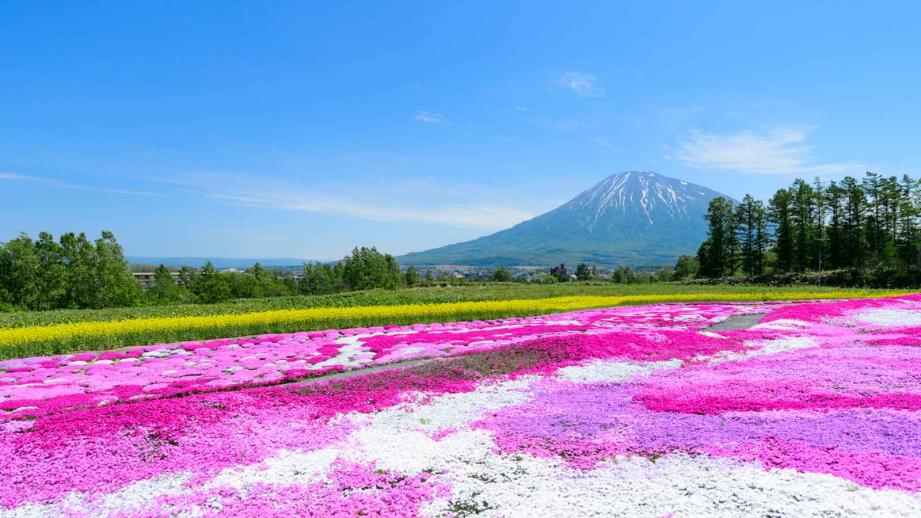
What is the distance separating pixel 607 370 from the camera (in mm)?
13773

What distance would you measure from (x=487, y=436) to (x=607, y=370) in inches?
242

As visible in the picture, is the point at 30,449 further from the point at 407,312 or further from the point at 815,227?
the point at 815,227

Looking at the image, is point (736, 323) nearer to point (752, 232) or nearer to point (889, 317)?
point (889, 317)

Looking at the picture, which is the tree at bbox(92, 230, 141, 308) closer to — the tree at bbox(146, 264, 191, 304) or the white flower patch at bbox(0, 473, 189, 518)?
the tree at bbox(146, 264, 191, 304)

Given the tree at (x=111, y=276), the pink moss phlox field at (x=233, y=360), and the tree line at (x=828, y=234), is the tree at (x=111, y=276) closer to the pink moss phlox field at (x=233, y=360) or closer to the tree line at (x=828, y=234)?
the pink moss phlox field at (x=233, y=360)

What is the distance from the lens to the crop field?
6168mm

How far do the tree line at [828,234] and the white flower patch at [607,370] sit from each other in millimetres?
60016

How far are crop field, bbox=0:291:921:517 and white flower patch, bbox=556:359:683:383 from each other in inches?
3.7

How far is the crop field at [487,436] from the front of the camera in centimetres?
617

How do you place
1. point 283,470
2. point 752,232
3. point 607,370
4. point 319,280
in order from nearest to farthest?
1. point 283,470
2. point 607,370
3. point 752,232
4. point 319,280

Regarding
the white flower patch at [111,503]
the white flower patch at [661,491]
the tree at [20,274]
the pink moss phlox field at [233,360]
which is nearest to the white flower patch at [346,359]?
the pink moss phlox field at [233,360]

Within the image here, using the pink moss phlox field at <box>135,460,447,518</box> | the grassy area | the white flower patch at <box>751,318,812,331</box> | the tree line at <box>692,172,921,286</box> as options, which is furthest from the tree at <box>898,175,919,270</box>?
the pink moss phlox field at <box>135,460,447,518</box>

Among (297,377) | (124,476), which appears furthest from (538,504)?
(297,377)

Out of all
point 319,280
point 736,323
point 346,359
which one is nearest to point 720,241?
point 319,280
